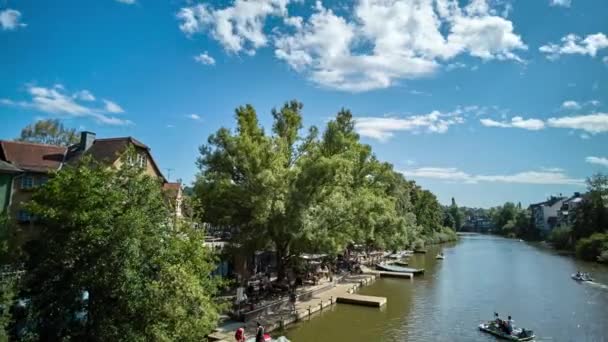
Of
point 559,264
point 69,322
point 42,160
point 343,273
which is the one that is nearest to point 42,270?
point 69,322

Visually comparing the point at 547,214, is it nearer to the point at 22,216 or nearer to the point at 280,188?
the point at 280,188

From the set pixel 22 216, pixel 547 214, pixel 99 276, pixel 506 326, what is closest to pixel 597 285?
pixel 506 326

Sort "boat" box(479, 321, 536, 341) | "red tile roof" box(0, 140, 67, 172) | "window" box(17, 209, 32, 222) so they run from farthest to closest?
1. "red tile roof" box(0, 140, 67, 172)
2. "window" box(17, 209, 32, 222)
3. "boat" box(479, 321, 536, 341)

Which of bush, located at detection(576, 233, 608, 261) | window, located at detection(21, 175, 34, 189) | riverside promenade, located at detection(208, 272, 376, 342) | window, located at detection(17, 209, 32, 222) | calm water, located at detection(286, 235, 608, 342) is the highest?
window, located at detection(21, 175, 34, 189)

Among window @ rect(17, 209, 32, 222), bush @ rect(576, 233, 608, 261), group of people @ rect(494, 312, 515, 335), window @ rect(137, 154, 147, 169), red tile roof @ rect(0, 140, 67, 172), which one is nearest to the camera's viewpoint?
window @ rect(137, 154, 147, 169)

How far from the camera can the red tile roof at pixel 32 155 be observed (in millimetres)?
26672

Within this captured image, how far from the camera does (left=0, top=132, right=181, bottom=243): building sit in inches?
926

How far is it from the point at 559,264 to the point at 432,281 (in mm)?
28151

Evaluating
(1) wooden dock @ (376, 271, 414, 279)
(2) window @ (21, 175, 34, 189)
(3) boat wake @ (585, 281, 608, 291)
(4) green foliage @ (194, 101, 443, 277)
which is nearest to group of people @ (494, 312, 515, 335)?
(4) green foliage @ (194, 101, 443, 277)

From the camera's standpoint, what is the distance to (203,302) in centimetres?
1477

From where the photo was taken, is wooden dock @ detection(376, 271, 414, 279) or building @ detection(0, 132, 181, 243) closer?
building @ detection(0, 132, 181, 243)

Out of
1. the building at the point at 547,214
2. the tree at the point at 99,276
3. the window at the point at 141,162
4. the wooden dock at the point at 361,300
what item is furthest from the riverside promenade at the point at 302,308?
the building at the point at 547,214

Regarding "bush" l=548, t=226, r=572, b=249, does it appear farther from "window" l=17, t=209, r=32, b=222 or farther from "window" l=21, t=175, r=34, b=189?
"window" l=17, t=209, r=32, b=222

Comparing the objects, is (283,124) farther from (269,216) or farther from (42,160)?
(42,160)
